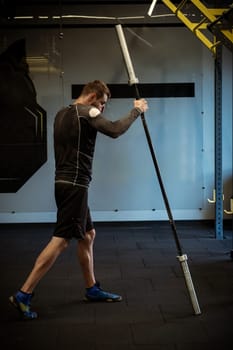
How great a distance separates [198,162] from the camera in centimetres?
610

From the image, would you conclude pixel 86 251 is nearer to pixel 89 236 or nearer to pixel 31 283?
pixel 89 236

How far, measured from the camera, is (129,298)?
3363mm

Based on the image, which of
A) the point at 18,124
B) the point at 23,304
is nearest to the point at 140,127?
the point at 18,124

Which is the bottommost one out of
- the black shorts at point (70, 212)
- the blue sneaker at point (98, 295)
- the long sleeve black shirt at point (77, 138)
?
the blue sneaker at point (98, 295)

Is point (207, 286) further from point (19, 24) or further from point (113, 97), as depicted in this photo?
point (19, 24)

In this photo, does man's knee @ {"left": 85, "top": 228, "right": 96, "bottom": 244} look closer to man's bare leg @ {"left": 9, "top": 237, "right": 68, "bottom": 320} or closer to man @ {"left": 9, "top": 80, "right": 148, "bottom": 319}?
man @ {"left": 9, "top": 80, "right": 148, "bottom": 319}

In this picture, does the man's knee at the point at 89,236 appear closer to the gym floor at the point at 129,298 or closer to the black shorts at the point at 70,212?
the black shorts at the point at 70,212

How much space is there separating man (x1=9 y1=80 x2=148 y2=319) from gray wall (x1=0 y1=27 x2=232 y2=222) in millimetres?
2952

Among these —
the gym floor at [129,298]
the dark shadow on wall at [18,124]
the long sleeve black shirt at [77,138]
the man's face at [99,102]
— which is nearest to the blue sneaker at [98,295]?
the gym floor at [129,298]

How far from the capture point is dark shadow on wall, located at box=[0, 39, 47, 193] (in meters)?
5.92

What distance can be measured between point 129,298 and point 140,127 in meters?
3.02

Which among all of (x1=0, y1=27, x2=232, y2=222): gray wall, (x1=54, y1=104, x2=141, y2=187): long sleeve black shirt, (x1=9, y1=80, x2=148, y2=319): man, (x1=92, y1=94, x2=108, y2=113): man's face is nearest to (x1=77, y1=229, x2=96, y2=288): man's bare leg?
(x1=9, y1=80, x2=148, y2=319): man

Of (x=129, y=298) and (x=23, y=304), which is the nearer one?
(x=23, y=304)

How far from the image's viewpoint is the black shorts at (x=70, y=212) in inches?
118
